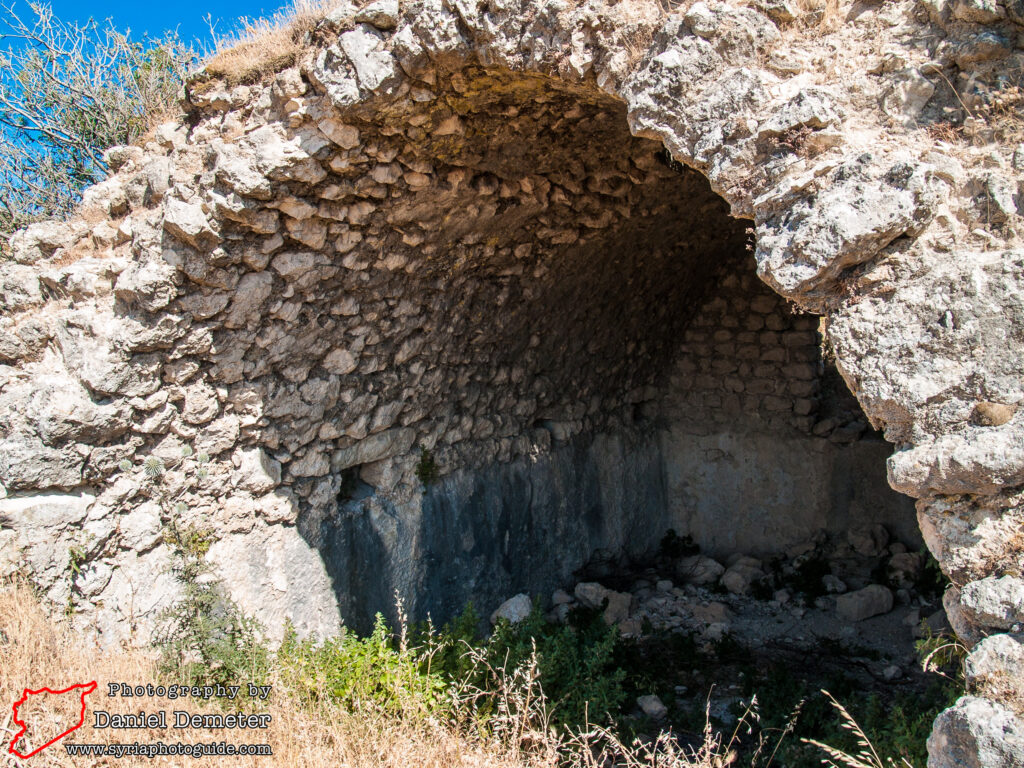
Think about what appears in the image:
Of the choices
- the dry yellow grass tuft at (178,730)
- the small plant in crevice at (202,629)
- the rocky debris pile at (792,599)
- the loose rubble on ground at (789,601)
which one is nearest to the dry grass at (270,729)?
the dry yellow grass tuft at (178,730)

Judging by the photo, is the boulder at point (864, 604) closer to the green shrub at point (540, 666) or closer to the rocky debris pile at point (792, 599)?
the rocky debris pile at point (792, 599)

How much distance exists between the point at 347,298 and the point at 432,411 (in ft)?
3.78

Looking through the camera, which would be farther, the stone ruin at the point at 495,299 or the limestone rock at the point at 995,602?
the stone ruin at the point at 495,299

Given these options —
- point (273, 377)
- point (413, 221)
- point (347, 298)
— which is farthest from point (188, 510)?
point (413, 221)

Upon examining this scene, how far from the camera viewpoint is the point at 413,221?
4.15 meters

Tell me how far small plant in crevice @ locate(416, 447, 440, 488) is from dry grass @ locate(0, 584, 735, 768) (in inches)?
71.9

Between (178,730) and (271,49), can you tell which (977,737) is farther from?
(271,49)

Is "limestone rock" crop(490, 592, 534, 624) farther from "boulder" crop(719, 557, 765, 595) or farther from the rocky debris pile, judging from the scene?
"boulder" crop(719, 557, 765, 595)

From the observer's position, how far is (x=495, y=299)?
5.02 m

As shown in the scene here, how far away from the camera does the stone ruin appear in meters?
2.42

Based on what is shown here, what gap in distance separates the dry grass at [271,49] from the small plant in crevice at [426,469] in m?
2.49

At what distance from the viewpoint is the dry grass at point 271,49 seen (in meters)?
3.65

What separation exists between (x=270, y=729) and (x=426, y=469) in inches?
86.7

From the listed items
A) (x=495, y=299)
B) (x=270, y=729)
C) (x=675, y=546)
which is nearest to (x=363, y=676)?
(x=270, y=729)
